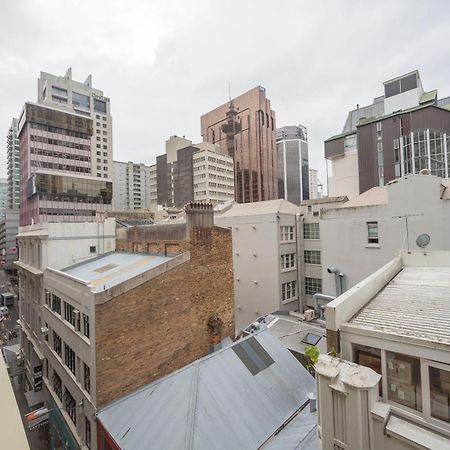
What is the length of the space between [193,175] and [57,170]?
45575mm

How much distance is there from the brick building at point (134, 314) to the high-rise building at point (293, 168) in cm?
15639

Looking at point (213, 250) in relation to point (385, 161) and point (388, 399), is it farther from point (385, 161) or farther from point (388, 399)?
point (385, 161)

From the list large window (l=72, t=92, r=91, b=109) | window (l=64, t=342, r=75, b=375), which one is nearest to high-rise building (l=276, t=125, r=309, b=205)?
large window (l=72, t=92, r=91, b=109)

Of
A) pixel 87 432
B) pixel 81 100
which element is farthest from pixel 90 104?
pixel 87 432

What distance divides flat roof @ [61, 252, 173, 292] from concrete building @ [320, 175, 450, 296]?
1556 centimetres

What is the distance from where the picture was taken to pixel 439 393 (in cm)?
562

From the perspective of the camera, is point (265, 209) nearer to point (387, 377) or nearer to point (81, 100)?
point (387, 377)

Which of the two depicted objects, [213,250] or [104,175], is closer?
[213,250]

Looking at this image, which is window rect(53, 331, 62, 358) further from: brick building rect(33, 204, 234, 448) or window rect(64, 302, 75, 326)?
window rect(64, 302, 75, 326)

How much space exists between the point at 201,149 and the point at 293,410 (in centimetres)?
10254

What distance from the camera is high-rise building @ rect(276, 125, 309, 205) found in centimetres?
17200

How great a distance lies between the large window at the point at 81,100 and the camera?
10469 cm

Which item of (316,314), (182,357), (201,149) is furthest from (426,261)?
(201,149)

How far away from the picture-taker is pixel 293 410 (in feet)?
43.2
